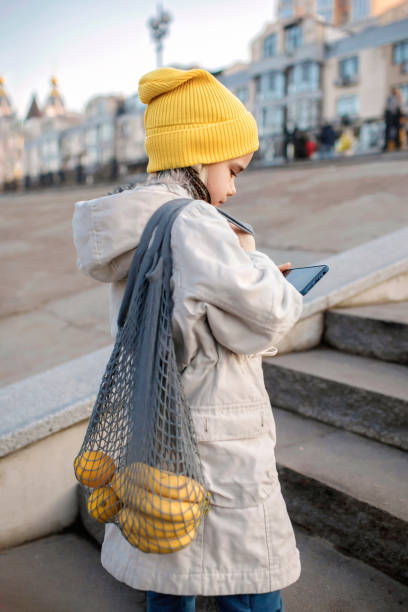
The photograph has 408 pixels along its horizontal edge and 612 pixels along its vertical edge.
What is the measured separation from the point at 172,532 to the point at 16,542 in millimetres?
1566

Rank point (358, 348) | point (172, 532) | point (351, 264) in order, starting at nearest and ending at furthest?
1. point (172, 532)
2. point (358, 348)
3. point (351, 264)

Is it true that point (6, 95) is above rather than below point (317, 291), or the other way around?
above

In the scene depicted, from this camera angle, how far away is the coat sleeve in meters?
1.26

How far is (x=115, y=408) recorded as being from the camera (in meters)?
1.40

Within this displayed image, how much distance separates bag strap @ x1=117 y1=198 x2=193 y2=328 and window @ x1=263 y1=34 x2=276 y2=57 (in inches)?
2140

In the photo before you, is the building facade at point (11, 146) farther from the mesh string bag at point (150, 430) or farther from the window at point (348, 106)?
the mesh string bag at point (150, 430)

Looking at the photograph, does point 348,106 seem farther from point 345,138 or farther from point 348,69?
point 345,138

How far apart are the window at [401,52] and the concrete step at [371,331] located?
142 feet

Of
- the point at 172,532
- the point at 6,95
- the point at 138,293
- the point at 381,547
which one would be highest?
the point at 6,95

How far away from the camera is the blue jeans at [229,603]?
1.43 metres

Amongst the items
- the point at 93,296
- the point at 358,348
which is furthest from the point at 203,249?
the point at 93,296

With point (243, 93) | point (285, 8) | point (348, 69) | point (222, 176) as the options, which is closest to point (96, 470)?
point (222, 176)

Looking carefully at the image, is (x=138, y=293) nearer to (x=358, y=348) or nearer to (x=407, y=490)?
(x=407, y=490)

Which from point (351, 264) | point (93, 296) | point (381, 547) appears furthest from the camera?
point (93, 296)
